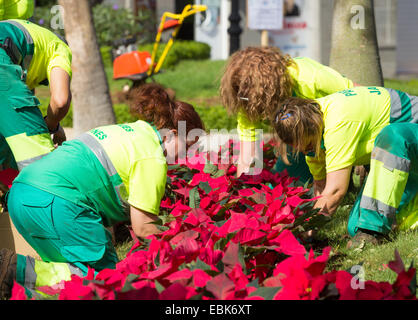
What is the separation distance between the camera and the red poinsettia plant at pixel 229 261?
2.26 m

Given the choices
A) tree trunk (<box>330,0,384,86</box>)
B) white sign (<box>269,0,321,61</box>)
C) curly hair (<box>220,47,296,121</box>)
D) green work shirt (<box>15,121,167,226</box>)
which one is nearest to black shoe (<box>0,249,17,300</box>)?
green work shirt (<box>15,121,167,226</box>)

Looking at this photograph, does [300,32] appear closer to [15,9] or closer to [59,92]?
[15,9]

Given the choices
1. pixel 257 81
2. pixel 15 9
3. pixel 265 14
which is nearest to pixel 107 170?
pixel 257 81

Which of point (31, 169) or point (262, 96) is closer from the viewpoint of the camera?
point (31, 169)

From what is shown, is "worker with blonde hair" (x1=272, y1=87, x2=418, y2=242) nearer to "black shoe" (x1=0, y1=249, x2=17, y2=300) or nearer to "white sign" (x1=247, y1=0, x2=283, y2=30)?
"black shoe" (x1=0, y1=249, x2=17, y2=300)

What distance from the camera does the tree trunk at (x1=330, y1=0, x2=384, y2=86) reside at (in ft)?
18.5

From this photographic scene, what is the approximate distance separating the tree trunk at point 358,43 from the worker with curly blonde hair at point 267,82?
1.62 meters

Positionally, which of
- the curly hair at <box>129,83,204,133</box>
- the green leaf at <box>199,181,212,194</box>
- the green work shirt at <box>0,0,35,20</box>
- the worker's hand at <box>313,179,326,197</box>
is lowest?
the worker's hand at <box>313,179,326,197</box>

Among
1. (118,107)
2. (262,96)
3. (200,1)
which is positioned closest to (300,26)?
(118,107)

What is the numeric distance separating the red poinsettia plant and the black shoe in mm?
182
